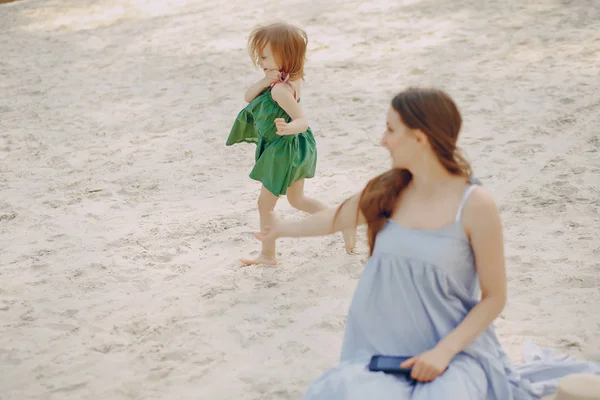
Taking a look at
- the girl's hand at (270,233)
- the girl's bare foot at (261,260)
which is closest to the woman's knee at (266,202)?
the girl's bare foot at (261,260)

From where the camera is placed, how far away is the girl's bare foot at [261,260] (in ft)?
14.0

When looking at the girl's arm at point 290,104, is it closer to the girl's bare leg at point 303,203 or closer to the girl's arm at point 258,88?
the girl's arm at point 258,88

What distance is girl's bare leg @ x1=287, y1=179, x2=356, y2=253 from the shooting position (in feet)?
13.6

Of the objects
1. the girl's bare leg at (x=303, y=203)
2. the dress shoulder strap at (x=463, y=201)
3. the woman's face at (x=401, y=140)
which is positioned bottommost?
the girl's bare leg at (x=303, y=203)

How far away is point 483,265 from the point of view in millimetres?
2400

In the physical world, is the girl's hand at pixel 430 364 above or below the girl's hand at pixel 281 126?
below

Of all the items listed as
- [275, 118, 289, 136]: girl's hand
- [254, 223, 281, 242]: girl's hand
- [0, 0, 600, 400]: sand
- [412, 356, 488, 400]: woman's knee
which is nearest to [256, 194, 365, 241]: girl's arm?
[254, 223, 281, 242]: girl's hand

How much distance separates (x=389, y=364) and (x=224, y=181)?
10.3 ft

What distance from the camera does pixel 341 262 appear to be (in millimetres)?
4250

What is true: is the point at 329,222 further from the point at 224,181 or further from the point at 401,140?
the point at 224,181

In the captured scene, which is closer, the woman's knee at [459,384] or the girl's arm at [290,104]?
the woman's knee at [459,384]

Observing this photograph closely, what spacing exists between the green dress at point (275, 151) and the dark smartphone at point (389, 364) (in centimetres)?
163

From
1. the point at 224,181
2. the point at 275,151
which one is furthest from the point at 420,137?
the point at 224,181

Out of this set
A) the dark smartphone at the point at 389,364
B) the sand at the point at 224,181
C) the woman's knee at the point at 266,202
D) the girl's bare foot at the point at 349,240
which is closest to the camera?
the dark smartphone at the point at 389,364
